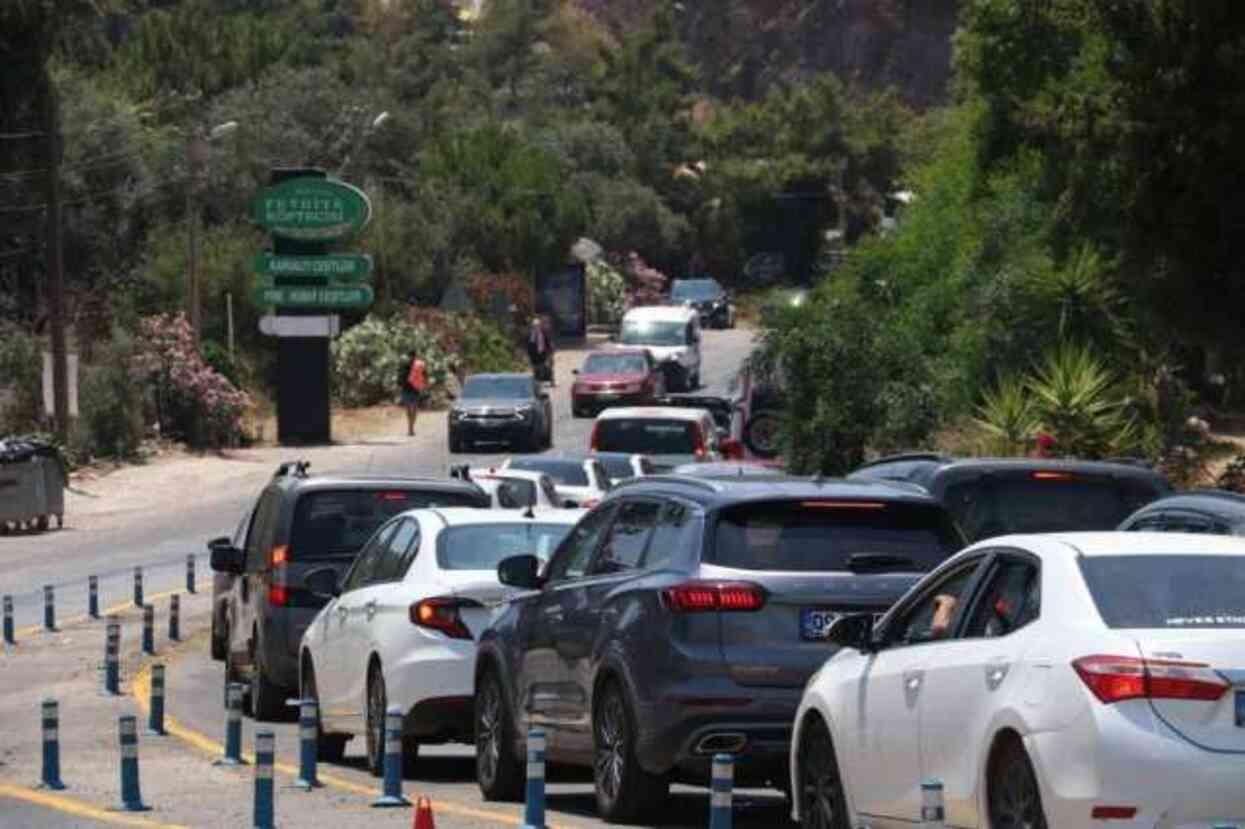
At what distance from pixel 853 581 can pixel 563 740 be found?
2.30 meters

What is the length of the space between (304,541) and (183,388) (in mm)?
38561

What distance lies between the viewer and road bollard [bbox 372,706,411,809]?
582 inches

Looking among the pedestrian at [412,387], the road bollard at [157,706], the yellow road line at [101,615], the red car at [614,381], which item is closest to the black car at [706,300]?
the red car at [614,381]

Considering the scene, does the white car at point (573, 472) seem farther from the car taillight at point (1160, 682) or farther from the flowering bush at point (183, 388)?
the car taillight at point (1160, 682)

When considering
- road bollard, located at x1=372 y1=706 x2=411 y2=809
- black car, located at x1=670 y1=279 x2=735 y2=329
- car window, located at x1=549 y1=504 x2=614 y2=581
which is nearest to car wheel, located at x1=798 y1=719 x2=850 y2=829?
car window, located at x1=549 y1=504 x2=614 y2=581

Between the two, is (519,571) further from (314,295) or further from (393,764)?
(314,295)

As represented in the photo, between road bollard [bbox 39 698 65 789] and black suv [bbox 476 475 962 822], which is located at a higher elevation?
black suv [bbox 476 475 962 822]

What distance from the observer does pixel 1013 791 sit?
10.3 meters

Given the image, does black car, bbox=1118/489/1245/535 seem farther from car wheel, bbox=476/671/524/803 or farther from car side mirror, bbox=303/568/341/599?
car side mirror, bbox=303/568/341/599

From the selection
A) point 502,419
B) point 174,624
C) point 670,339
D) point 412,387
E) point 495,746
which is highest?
point 670,339

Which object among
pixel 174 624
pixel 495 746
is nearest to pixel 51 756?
pixel 495 746

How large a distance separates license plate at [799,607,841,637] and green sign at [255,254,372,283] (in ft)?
158

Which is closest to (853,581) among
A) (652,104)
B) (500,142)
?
(500,142)

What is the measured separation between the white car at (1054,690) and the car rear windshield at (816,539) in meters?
1.47
